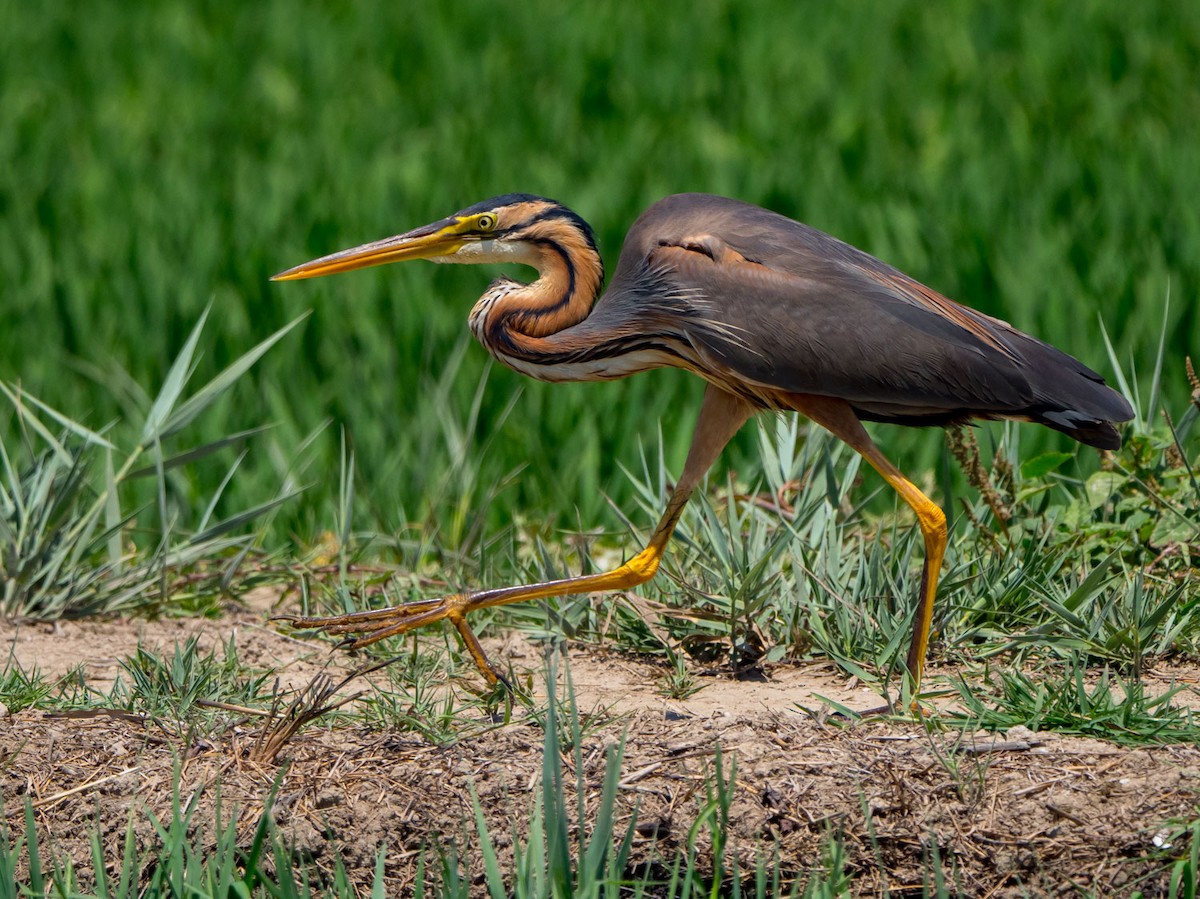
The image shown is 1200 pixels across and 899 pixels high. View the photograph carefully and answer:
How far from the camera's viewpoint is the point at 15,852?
303 centimetres

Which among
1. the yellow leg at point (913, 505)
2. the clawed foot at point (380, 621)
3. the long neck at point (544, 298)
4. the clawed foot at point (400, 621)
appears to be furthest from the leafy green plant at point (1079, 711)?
the long neck at point (544, 298)

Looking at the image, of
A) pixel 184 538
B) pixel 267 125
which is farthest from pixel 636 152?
pixel 184 538

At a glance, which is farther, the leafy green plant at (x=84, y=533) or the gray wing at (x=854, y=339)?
the leafy green plant at (x=84, y=533)

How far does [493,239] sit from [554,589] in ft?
3.12

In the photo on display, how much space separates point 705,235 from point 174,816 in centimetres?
195

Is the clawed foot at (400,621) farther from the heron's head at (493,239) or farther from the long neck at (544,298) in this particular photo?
the heron's head at (493,239)

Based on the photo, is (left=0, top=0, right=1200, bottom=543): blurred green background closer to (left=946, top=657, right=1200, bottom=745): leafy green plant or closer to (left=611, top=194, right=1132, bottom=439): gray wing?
(left=611, top=194, right=1132, bottom=439): gray wing

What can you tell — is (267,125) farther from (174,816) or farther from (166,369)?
(174,816)

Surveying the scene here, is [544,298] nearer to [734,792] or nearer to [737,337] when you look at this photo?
[737,337]

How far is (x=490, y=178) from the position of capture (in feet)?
26.5

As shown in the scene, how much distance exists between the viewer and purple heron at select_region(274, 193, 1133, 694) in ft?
12.0

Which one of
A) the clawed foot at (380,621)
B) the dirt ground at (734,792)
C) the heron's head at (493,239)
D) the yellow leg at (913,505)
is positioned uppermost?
the heron's head at (493,239)

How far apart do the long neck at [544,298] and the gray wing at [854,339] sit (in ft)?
0.59

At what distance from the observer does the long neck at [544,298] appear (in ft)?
13.0
